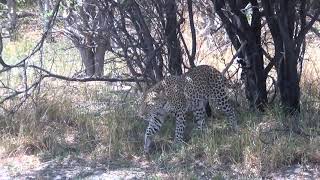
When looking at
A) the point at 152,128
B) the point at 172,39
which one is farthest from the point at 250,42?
the point at 152,128

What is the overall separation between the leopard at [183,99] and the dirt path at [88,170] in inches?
23.1

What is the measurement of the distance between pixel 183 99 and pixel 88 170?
62.8 inches

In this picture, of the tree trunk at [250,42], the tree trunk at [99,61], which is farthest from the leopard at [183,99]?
the tree trunk at [99,61]

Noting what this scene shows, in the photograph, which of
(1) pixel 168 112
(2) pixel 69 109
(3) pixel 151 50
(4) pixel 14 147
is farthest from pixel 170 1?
(4) pixel 14 147

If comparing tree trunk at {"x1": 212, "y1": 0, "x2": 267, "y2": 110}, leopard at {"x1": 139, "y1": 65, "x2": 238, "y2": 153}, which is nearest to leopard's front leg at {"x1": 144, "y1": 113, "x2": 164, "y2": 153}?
leopard at {"x1": 139, "y1": 65, "x2": 238, "y2": 153}

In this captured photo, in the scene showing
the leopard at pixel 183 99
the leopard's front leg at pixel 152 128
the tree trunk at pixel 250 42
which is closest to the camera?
the leopard's front leg at pixel 152 128

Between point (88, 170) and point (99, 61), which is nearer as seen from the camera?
point (88, 170)

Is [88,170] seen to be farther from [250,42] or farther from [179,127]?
[250,42]

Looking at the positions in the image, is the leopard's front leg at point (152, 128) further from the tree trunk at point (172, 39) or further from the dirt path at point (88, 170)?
the tree trunk at point (172, 39)

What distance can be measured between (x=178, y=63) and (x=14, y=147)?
251cm

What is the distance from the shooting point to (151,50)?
8180mm

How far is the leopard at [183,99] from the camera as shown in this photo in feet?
24.8

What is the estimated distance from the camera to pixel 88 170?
6805mm

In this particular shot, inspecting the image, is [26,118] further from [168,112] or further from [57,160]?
[168,112]
